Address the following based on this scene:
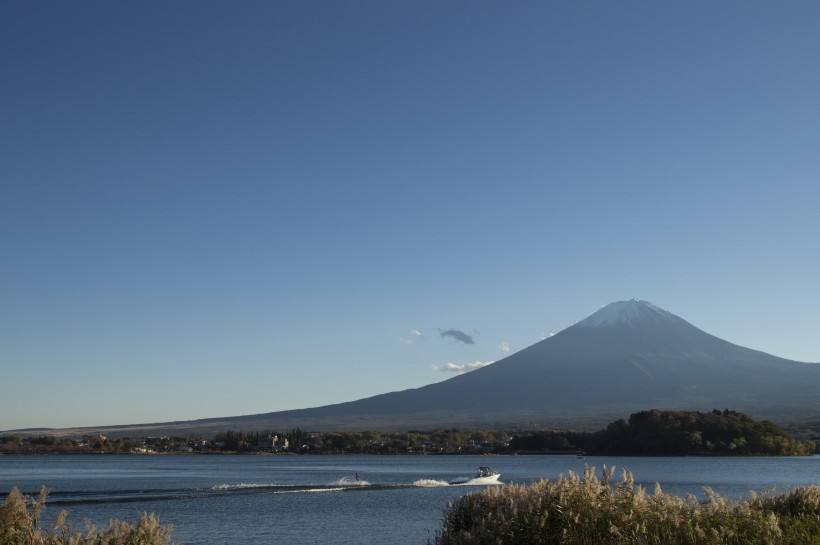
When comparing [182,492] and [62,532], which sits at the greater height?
[62,532]

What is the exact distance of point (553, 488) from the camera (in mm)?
12109

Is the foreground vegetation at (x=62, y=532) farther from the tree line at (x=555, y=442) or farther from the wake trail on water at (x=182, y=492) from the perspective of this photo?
the tree line at (x=555, y=442)

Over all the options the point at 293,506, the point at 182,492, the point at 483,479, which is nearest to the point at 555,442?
the point at 483,479

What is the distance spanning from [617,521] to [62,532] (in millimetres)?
6587

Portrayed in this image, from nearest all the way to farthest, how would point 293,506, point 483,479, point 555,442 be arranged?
1. point 293,506
2. point 483,479
3. point 555,442

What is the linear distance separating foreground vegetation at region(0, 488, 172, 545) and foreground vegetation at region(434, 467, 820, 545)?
3.84 meters

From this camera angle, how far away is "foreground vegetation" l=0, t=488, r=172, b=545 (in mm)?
9875

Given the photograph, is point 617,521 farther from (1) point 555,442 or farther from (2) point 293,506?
(1) point 555,442

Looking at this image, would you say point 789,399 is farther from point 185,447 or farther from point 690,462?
point 185,447

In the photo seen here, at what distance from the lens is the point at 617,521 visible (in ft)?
37.9

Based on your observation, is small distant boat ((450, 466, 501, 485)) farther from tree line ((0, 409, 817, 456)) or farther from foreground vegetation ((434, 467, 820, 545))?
foreground vegetation ((434, 467, 820, 545))

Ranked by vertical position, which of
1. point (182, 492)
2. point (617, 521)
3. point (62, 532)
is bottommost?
point (182, 492)

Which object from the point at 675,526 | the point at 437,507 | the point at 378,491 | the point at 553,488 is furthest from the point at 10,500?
the point at 378,491

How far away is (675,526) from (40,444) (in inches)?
7165
